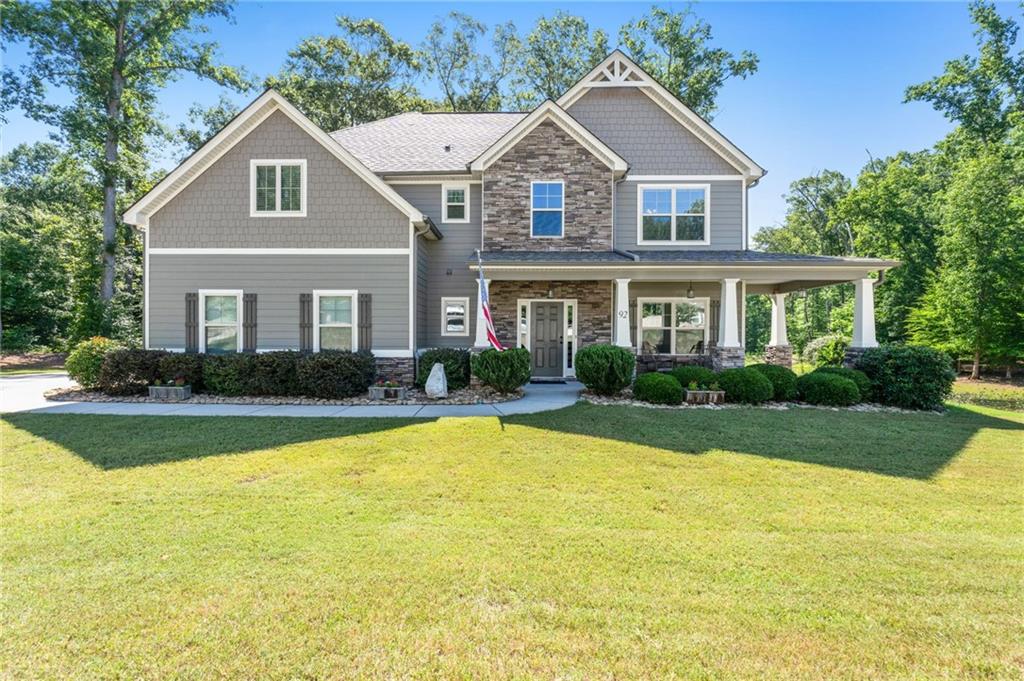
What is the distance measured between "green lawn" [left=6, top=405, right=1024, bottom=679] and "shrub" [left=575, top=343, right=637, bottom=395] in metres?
4.22

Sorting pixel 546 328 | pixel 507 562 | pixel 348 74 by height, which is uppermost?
pixel 348 74

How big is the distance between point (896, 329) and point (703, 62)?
17.3 meters

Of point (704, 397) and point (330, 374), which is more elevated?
point (330, 374)

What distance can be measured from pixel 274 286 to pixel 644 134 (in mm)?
11824

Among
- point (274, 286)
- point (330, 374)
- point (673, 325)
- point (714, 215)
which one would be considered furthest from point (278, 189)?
point (714, 215)

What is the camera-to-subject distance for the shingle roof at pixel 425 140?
48.6 ft

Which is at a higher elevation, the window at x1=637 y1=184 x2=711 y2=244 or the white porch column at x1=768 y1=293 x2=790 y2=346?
the window at x1=637 y1=184 x2=711 y2=244

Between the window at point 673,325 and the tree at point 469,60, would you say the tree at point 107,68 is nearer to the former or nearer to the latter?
the tree at point 469,60

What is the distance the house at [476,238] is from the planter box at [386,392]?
43.4 inches

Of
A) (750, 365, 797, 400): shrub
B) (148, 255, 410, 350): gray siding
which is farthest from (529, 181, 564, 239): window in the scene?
(750, 365, 797, 400): shrub

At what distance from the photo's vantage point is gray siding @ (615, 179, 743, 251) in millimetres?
14733

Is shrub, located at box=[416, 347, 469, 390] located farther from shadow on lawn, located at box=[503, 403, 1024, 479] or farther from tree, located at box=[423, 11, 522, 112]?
tree, located at box=[423, 11, 522, 112]

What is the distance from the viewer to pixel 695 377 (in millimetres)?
11039

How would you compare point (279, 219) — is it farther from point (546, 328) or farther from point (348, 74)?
point (348, 74)
